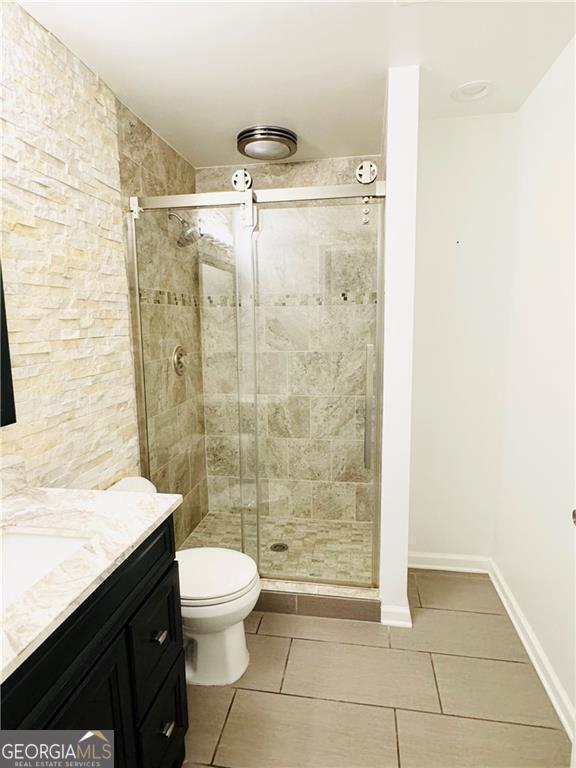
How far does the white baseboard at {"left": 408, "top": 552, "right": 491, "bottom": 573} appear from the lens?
2.54 metres

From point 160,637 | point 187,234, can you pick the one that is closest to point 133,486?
point 160,637

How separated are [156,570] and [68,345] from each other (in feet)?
3.04

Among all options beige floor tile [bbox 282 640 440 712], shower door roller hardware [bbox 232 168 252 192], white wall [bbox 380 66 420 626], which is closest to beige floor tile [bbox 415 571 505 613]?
white wall [bbox 380 66 420 626]

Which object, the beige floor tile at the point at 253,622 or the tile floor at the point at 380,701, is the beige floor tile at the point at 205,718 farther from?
the beige floor tile at the point at 253,622

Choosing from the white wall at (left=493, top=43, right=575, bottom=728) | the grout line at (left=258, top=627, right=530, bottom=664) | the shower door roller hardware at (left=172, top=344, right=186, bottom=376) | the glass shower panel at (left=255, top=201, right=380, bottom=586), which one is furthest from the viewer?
the shower door roller hardware at (left=172, top=344, right=186, bottom=376)

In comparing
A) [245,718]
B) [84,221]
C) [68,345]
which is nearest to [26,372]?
[68,345]

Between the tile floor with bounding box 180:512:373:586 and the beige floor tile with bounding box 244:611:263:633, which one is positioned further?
the tile floor with bounding box 180:512:373:586

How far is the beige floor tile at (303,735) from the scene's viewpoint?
57.0 inches

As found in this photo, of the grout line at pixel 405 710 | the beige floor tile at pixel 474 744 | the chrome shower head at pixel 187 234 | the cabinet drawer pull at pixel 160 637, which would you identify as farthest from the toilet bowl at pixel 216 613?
the chrome shower head at pixel 187 234

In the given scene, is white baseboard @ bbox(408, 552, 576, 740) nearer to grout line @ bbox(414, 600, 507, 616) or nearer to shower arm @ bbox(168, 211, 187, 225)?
grout line @ bbox(414, 600, 507, 616)

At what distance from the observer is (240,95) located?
2.00 metres

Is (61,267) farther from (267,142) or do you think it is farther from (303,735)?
(303,735)

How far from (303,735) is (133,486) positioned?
1.16m

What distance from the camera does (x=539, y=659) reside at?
1.80 meters
